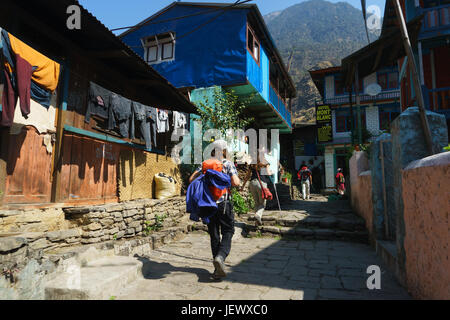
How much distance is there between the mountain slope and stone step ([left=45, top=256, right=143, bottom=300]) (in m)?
45.5

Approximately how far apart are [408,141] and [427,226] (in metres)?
1.06

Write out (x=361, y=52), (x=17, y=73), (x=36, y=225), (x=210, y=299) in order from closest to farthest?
(x=210, y=299), (x=17, y=73), (x=36, y=225), (x=361, y=52)

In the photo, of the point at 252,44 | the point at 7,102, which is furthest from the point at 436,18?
the point at 7,102

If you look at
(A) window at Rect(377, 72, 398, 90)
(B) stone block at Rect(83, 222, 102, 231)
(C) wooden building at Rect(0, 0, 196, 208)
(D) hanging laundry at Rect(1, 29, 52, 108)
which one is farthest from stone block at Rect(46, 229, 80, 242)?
(A) window at Rect(377, 72, 398, 90)

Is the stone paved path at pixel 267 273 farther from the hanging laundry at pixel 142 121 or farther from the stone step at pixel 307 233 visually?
the hanging laundry at pixel 142 121

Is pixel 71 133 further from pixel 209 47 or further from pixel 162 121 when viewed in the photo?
pixel 209 47

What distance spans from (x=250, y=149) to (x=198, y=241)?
371 inches

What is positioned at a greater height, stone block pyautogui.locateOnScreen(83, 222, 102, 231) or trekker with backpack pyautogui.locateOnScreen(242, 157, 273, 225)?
trekker with backpack pyautogui.locateOnScreen(242, 157, 273, 225)

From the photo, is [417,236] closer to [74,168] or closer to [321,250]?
[321,250]

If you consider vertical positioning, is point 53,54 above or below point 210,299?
above

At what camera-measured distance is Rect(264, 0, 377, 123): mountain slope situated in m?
59.4

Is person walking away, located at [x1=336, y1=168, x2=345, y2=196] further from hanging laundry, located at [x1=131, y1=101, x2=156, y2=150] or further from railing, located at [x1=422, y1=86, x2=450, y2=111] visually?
hanging laundry, located at [x1=131, y1=101, x2=156, y2=150]
